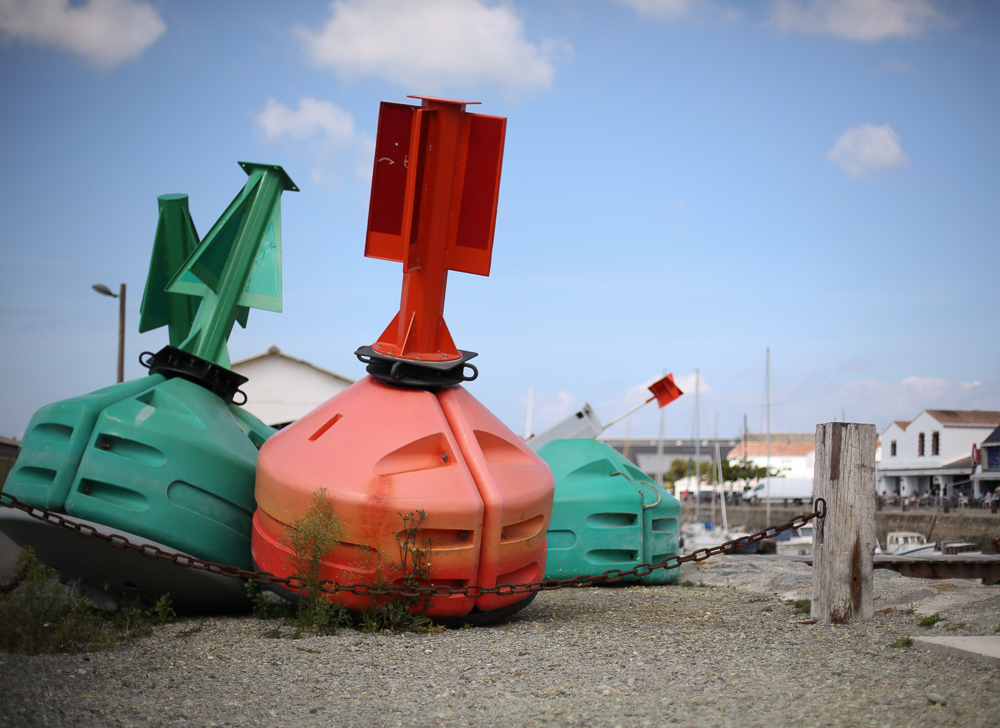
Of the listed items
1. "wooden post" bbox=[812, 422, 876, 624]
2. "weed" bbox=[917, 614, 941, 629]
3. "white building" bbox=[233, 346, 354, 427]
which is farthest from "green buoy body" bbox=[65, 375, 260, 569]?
"white building" bbox=[233, 346, 354, 427]

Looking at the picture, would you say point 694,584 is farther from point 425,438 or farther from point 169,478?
point 169,478

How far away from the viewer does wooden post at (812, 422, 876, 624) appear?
5.89 meters

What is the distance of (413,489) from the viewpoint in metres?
5.82

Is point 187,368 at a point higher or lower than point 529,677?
higher

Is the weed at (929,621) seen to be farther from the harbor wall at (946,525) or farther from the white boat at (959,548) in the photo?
the harbor wall at (946,525)

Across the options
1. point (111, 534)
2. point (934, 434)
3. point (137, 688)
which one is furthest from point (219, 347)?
point (934, 434)

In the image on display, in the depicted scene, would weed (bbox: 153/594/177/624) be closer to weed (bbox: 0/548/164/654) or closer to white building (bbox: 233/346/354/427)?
weed (bbox: 0/548/164/654)

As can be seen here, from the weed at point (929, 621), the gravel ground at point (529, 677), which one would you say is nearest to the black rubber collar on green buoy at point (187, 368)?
the gravel ground at point (529, 677)

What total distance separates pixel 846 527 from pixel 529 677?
2645 millimetres

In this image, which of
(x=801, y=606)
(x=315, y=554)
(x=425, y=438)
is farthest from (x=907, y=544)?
(x=315, y=554)

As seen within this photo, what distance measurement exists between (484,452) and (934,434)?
50261 mm

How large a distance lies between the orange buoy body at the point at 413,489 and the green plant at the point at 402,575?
3 cm

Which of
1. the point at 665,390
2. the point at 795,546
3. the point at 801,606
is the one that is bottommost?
the point at 795,546

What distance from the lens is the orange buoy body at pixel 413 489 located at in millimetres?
5773
